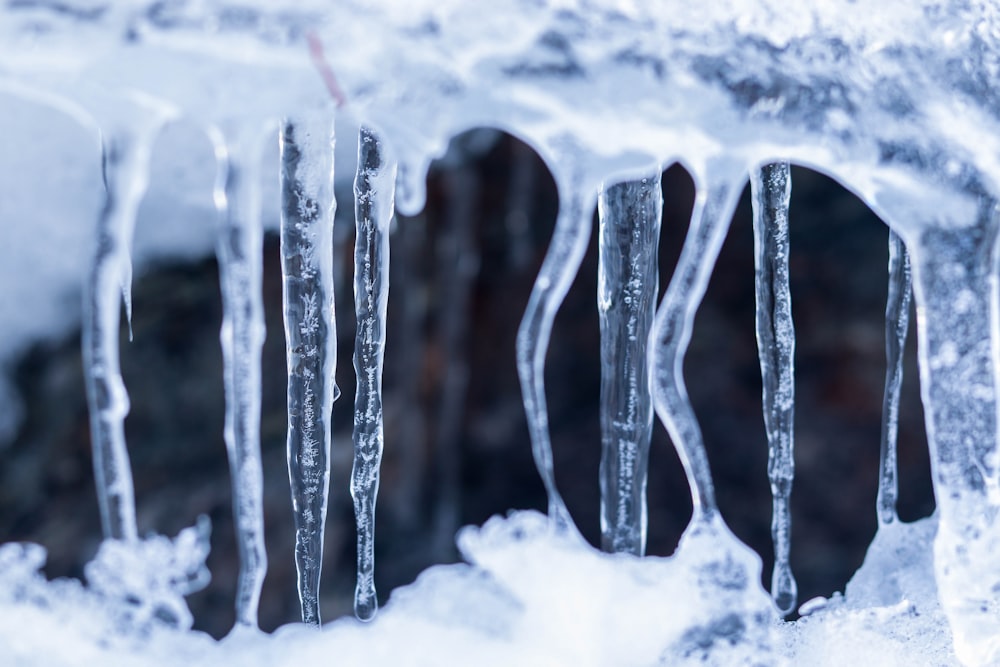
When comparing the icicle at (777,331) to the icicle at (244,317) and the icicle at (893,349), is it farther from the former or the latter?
the icicle at (244,317)

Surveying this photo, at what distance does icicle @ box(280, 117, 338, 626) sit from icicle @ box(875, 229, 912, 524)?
20.0 inches

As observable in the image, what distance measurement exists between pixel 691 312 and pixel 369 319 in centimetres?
28

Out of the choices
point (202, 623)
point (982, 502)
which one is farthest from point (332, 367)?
point (202, 623)

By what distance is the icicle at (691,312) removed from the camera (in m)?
0.67

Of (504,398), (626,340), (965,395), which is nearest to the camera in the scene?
(965,395)

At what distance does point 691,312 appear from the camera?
78cm

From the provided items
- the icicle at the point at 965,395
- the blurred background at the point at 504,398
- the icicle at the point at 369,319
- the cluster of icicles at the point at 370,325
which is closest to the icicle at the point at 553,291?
the cluster of icicles at the point at 370,325

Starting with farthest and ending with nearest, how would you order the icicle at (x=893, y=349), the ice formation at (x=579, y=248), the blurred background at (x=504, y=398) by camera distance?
1. the blurred background at (x=504, y=398)
2. the icicle at (x=893, y=349)
3. the ice formation at (x=579, y=248)

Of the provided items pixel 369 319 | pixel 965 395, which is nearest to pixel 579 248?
pixel 369 319

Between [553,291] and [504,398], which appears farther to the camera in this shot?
[504,398]

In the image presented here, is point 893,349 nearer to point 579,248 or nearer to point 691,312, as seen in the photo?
point 691,312

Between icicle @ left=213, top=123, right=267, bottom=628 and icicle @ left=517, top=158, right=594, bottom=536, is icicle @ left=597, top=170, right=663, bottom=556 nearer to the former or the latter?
icicle @ left=517, top=158, right=594, bottom=536

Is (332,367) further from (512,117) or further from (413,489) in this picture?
(413,489)

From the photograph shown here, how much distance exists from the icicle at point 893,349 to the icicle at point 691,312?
178 millimetres
